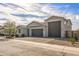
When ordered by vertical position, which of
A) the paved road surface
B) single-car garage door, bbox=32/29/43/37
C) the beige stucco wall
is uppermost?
the beige stucco wall

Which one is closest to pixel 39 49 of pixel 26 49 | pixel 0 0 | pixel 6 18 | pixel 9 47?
pixel 26 49

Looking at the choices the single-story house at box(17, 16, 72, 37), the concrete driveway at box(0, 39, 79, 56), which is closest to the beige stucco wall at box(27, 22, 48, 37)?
the single-story house at box(17, 16, 72, 37)

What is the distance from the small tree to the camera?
14.1 feet

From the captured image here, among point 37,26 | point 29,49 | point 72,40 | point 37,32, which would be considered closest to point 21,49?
point 29,49

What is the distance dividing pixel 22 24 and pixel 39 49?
25.9 inches

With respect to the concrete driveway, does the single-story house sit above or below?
above

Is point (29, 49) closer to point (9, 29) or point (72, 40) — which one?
point (9, 29)

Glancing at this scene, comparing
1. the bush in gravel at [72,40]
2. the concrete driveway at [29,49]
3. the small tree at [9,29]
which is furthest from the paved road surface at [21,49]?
the bush in gravel at [72,40]

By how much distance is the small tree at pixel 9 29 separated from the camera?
431 cm

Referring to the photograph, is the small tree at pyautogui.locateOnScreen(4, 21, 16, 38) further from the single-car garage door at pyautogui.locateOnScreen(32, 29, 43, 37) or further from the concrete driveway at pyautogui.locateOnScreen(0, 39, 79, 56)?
the single-car garage door at pyautogui.locateOnScreen(32, 29, 43, 37)

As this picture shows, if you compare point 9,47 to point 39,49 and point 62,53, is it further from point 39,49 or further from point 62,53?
point 62,53

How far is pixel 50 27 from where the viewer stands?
429 centimetres

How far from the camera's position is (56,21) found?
4207 millimetres

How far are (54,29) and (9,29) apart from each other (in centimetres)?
96
